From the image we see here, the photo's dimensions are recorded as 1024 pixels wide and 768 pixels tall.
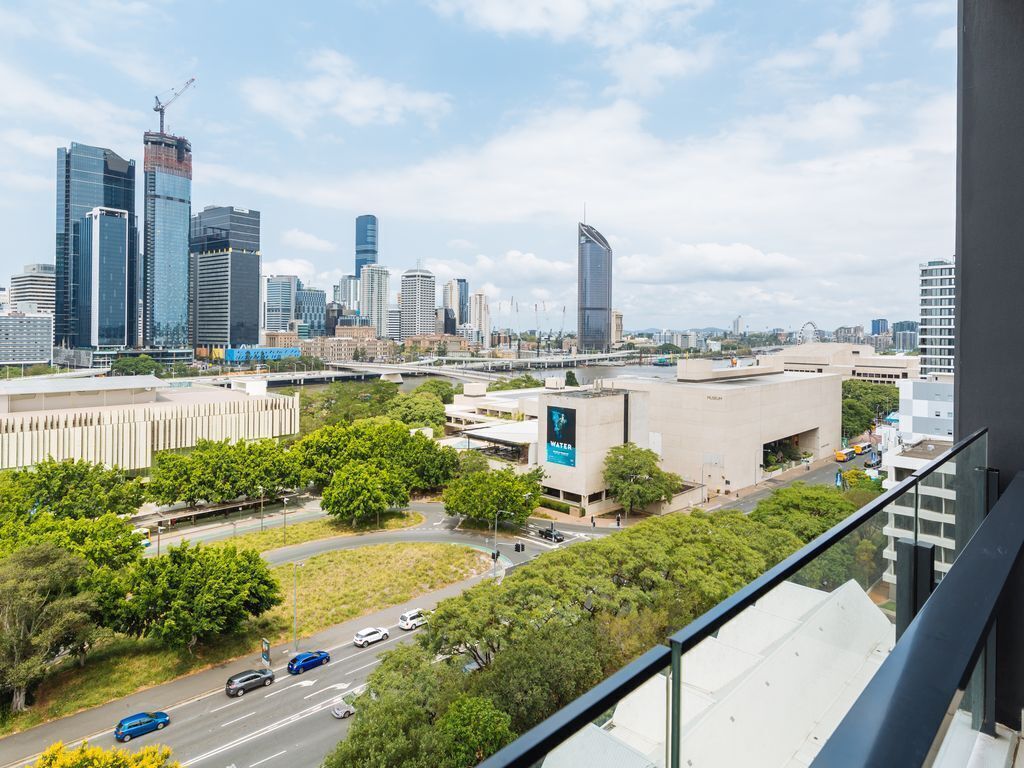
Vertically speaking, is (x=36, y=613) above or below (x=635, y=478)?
below

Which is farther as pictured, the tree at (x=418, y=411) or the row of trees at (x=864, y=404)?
the row of trees at (x=864, y=404)

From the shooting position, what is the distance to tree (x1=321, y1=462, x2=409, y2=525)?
13594 mm

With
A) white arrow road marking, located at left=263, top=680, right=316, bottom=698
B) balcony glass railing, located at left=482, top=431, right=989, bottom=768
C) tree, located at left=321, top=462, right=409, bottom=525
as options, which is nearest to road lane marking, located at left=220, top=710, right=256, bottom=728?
white arrow road marking, located at left=263, top=680, right=316, bottom=698

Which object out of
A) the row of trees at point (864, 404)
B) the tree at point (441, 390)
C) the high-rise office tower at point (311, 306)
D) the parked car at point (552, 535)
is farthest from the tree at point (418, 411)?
the high-rise office tower at point (311, 306)

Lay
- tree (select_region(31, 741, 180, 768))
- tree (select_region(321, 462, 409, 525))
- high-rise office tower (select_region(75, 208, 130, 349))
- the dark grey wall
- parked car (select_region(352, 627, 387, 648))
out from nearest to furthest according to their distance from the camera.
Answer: the dark grey wall
tree (select_region(31, 741, 180, 768))
parked car (select_region(352, 627, 387, 648))
tree (select_region(321, 462, 409, 525))
high-rise office tower (select_region(75, 208, 130, 349))

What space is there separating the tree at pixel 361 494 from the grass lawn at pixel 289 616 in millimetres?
1192

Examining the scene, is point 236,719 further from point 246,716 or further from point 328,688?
point 328,688

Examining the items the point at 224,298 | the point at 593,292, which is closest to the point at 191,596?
the point at 224,298

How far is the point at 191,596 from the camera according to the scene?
27.4 ft

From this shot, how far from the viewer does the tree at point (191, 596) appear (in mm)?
8172

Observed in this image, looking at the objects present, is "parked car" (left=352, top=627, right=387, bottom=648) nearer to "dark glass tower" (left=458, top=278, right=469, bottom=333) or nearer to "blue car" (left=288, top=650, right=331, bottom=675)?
"blue car" (left=288, top=650, right=331, bottom=675)

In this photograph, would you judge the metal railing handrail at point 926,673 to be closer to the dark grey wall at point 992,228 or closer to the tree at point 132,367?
the dark grey wall at point 992,228

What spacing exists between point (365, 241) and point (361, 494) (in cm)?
12658

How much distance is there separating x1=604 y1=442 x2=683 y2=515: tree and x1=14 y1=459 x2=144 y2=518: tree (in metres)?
11.3
